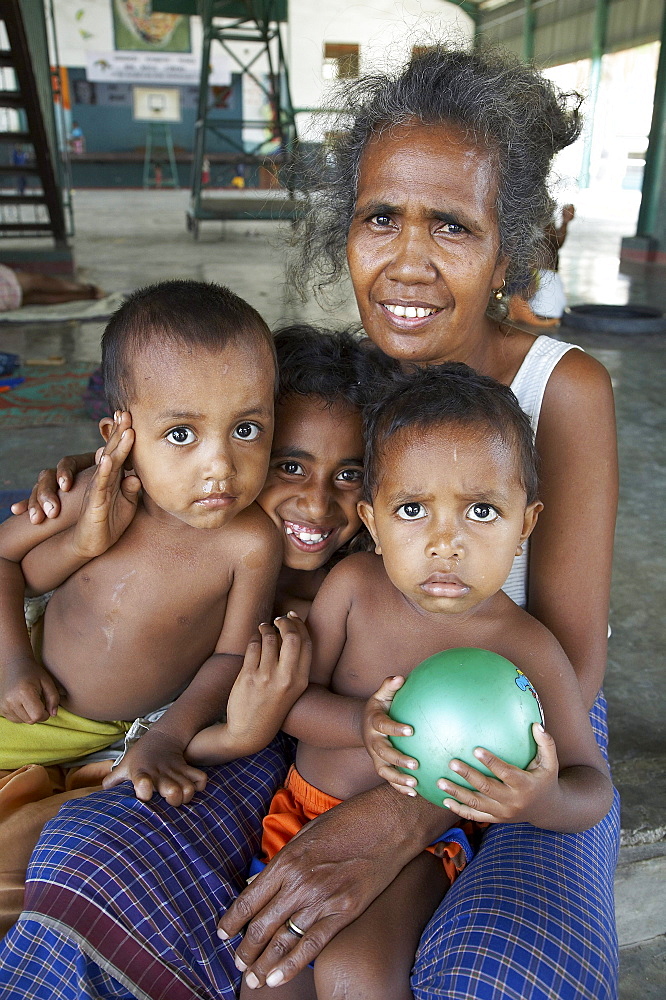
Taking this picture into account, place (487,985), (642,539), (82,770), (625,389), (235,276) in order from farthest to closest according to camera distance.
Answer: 1. (235,276)
2. (625,389)
3. (642,539)
4. (82,770)
5. (487,985)

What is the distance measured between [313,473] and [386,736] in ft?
1.93

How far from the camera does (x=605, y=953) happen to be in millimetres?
1169

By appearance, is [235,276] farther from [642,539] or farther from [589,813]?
[589,813]

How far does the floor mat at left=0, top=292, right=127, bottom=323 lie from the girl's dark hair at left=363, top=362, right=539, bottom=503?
222 inches

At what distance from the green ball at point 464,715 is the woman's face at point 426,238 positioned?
0.66 meters

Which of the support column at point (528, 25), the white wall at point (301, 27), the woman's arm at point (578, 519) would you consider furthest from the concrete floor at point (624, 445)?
the white wall at point (301, 27)

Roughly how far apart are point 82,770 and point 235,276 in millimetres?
7729

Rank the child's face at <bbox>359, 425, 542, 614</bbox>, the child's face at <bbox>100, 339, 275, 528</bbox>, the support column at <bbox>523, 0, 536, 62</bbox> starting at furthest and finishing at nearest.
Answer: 1. the support column at <bbox>523, 0, 536, 62</bbox>
2. the child's face at <bbox>100, 339, 275, 528</bbox>
3. the child's face at <bbox>359, 425, 542, 614</bbox>

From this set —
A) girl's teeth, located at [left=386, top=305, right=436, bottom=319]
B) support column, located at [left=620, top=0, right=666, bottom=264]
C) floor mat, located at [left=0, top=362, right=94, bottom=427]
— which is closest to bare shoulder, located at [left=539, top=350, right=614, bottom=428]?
girl's teeth, located at [left=386, top=305, right=436, bottom=319]

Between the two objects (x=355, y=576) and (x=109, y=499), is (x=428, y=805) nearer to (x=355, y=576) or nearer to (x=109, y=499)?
(x=355, y=576)

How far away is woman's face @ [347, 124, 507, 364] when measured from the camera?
1.58m

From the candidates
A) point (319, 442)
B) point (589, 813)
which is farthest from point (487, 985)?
point (319, 442)

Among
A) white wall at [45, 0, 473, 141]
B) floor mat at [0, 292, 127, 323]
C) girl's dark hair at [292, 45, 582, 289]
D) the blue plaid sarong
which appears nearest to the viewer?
the blue plaid sarong

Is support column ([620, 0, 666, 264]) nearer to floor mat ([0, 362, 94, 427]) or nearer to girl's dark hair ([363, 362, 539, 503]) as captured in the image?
floor mat ([0, 362, 94, 427])
